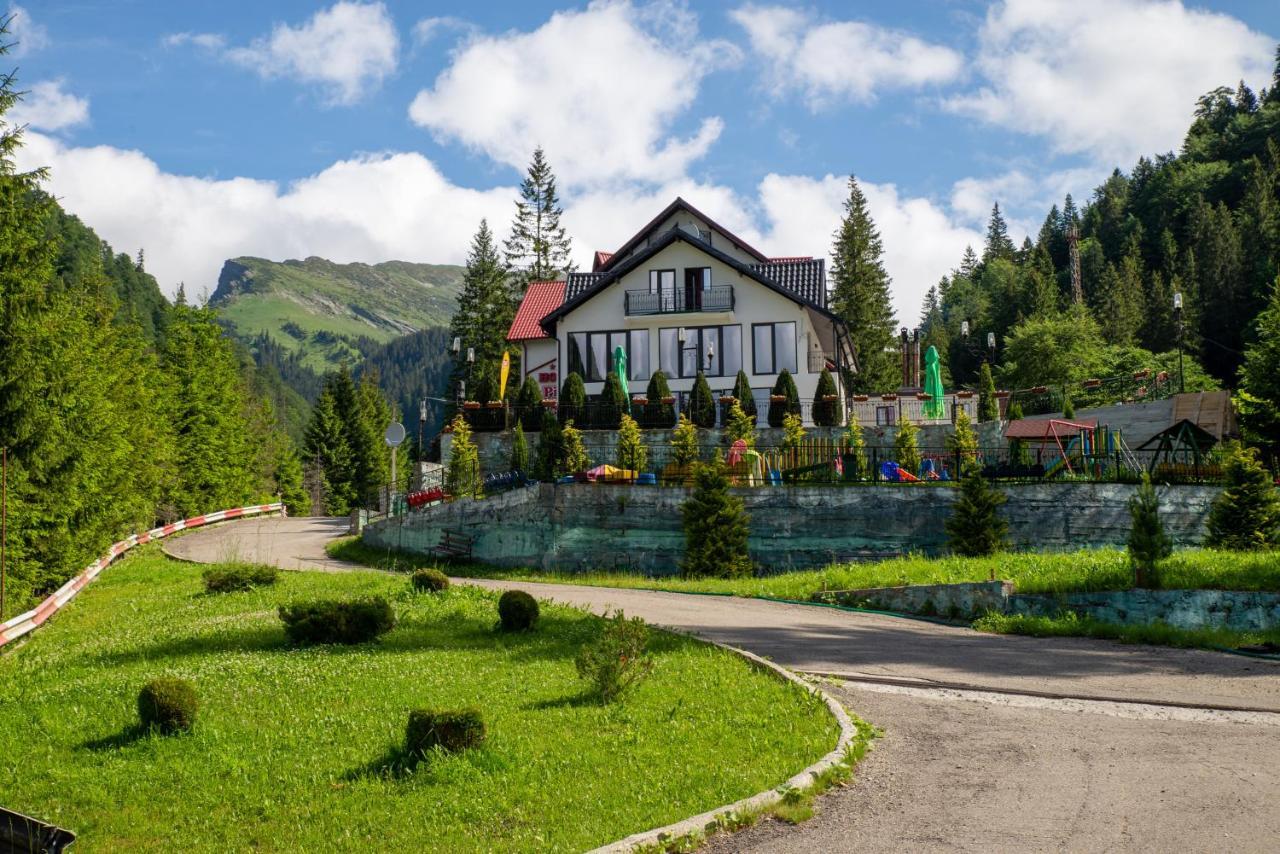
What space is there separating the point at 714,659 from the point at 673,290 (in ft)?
95.8

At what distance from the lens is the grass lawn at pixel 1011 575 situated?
1836 cm

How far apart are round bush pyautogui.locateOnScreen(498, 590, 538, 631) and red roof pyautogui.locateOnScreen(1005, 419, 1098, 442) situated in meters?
19.6

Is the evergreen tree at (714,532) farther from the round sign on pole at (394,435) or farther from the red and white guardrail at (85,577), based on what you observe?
the red and white guardrail at (85,577)

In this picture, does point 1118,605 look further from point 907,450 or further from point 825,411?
point 825,411

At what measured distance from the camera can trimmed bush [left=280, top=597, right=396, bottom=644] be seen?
603 inches

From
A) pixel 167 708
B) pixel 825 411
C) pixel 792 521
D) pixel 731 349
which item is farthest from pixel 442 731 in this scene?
pixel 731 349

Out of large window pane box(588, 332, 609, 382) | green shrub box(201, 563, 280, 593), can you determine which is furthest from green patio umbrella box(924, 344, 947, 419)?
green shrub box(201, 563, 280, 593)

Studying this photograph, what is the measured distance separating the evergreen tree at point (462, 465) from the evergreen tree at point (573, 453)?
9.30ft

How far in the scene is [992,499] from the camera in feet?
79.2

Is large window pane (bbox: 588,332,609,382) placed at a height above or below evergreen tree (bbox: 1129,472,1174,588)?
above

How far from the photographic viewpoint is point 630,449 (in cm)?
3203

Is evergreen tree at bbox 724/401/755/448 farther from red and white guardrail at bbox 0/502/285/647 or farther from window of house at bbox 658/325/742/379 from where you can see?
red and white guardrail at bbox 0/502/285/647

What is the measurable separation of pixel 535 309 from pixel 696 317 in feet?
32.4

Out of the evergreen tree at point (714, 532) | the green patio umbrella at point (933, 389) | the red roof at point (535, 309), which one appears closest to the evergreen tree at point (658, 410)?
the red roof at point (535, 309)
